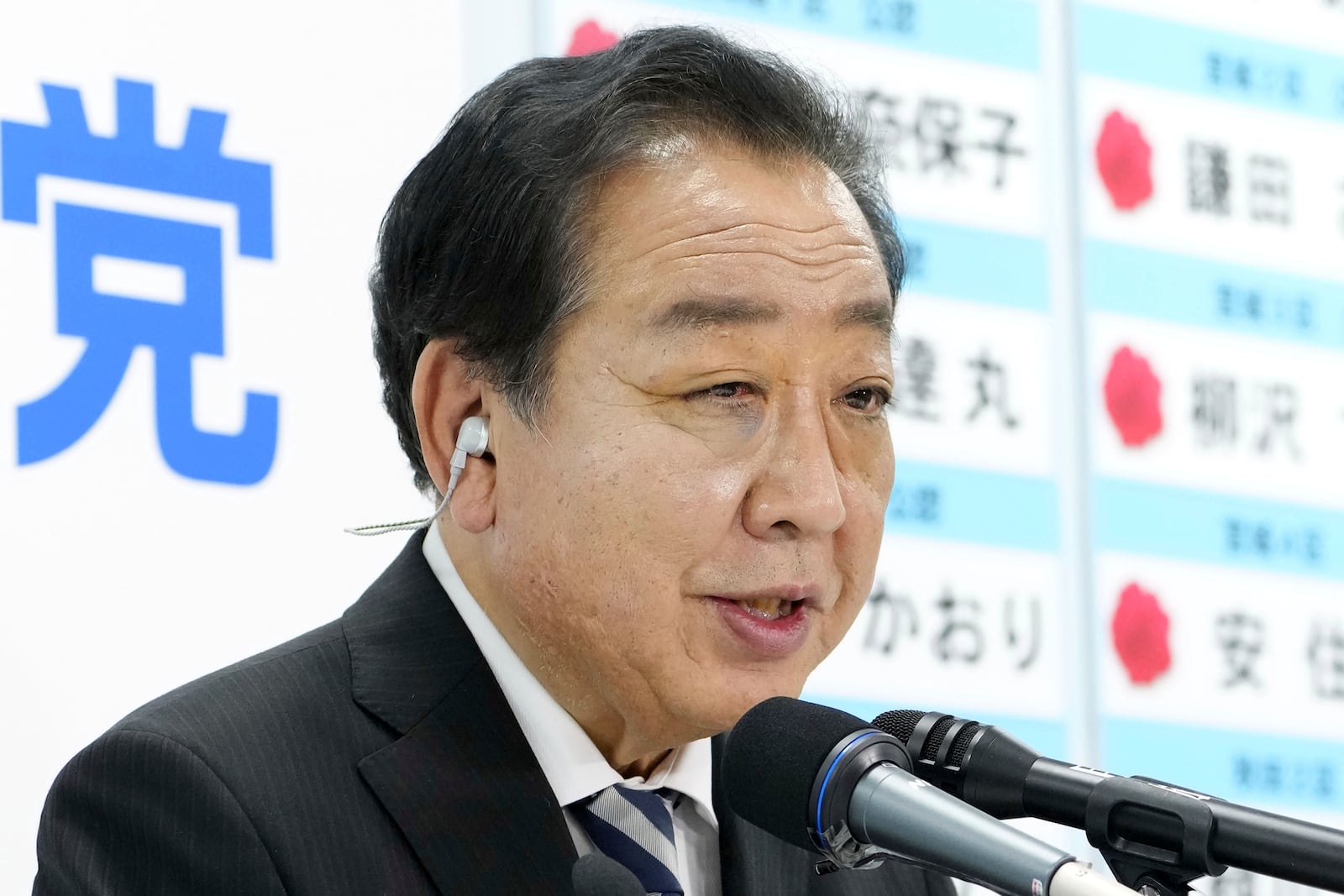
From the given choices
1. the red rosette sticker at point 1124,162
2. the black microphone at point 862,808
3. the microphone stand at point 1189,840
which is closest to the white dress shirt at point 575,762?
the black microphone at point 862,808

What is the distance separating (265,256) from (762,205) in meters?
0.77

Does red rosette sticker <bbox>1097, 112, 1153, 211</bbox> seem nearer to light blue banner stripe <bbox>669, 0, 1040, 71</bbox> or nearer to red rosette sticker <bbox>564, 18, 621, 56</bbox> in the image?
light blue banner stripe <bbox>669, 0, 1040, 71</bbox>

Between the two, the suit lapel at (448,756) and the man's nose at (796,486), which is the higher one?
the man's nose at (796,486)

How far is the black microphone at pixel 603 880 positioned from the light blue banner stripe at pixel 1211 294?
207 cm

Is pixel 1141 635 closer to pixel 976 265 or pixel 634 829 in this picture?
pixel 976 265

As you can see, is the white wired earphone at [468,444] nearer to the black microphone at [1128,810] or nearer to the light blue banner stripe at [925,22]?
the black microphone at [1128,810]

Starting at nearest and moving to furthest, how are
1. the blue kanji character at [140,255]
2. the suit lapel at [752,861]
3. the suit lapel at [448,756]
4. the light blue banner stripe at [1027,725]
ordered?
1. the suit lapel at [448,756]
2. the suit lapel at [752,861]
3. the blue kanji character at [140,255]
4. the light blue banner stripe at [1027,725]

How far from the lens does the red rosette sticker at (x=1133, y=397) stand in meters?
3.11

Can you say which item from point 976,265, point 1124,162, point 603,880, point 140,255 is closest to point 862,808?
point 603,880

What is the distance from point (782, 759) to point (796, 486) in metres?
0.47

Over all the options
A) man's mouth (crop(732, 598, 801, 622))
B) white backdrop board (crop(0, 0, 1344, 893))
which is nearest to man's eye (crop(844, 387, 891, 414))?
man's mouth (crop(732, 598, 801, 622))

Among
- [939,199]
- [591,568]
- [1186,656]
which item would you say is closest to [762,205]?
[591,568]

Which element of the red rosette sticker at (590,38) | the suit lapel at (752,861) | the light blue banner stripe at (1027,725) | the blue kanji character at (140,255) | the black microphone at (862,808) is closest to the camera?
the black microphone at (862,808)

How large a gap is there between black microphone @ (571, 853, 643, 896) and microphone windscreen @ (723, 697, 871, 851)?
0.11 m
